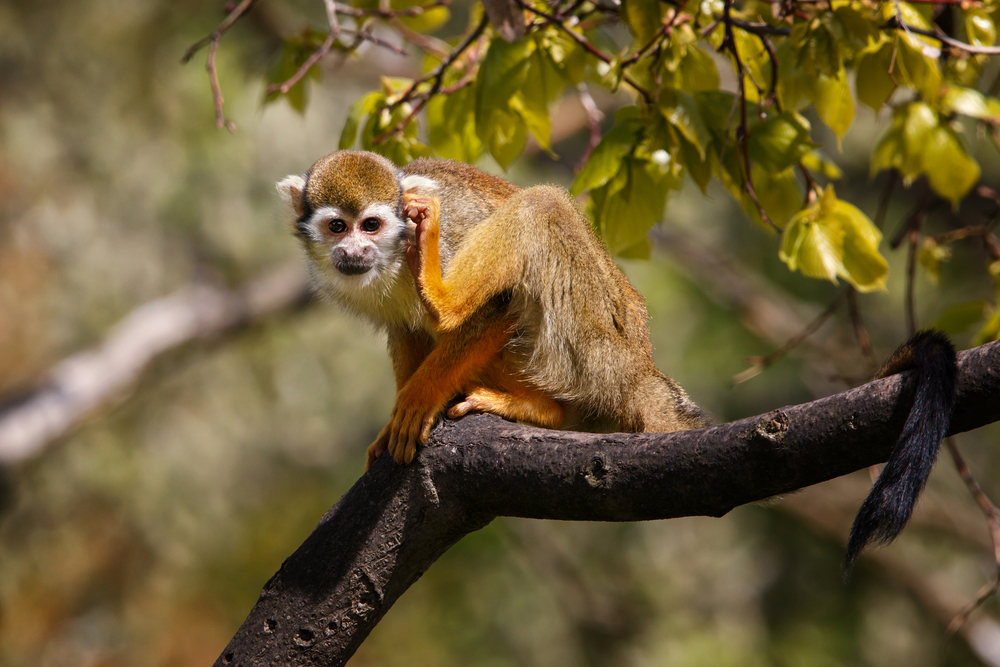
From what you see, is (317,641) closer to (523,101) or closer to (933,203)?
(523,101)

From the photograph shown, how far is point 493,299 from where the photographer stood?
2.96 metres

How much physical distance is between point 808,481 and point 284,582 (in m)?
1.68

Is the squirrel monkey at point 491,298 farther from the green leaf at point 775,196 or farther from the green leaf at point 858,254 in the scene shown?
the green leaf at point 858,254

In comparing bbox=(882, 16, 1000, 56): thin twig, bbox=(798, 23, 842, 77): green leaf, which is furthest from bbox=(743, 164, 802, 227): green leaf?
bbox=(882, 16, 1000, 56): thin twig

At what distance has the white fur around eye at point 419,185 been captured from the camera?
321 cm

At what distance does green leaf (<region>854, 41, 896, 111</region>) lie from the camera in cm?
278

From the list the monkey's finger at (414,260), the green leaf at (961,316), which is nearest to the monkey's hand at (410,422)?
the monkey's finger at (414,260)

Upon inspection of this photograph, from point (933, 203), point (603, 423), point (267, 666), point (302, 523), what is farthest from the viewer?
point (302, 523)

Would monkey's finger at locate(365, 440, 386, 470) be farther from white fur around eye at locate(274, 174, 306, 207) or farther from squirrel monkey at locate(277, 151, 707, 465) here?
white fur around eye at locate(274, 174, 306, 207)

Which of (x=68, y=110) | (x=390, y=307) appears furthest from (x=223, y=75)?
(x=390, y=307)

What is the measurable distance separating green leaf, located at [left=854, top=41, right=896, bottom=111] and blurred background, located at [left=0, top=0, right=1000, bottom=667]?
197 inches

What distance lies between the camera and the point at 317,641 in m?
2.60

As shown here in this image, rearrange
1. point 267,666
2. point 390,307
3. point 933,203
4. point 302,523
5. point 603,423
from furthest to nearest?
point 302,523, point 933,203, point 390,307, point 603,423, point 267,666

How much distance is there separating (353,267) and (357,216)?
220 mm
